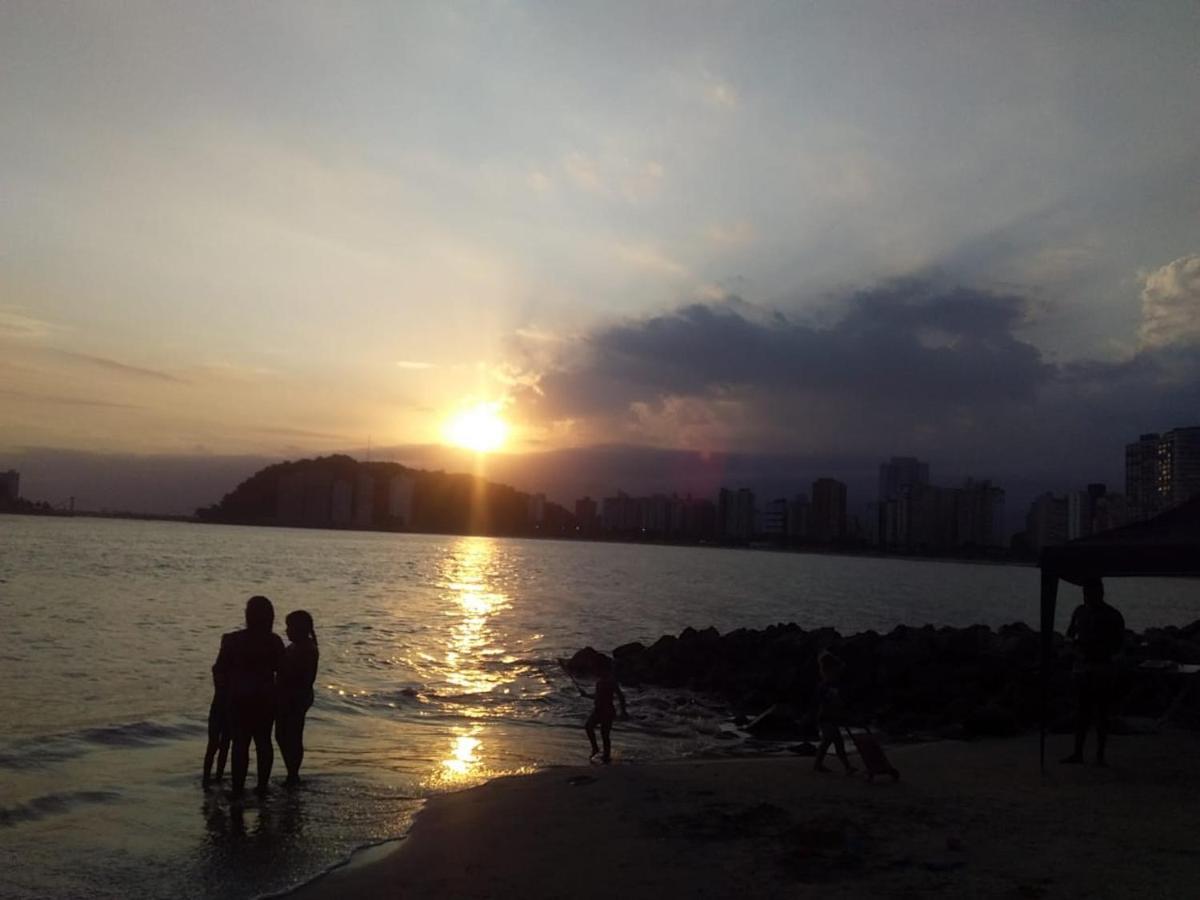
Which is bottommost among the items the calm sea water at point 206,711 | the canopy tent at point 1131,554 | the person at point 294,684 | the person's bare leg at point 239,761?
the calm sea water at point 206,711

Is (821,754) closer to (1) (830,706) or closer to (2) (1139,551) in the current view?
(1) (830,706)

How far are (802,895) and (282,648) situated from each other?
5515 millimetres

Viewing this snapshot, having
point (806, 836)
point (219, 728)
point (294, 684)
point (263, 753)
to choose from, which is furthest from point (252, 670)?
point (806, 836)

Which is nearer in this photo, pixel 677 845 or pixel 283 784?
pixel 677 845

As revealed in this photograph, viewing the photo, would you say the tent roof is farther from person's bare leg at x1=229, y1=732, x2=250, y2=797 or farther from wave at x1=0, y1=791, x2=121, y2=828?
wave at x1=0, y1=791, x2=121, y2=828

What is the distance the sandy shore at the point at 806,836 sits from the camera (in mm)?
6258

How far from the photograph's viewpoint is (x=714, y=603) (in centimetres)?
5941

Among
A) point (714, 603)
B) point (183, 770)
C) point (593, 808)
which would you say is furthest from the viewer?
point (714, 603)

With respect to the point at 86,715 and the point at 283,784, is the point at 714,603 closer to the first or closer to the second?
the point at 86,715

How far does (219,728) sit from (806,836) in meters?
6.46

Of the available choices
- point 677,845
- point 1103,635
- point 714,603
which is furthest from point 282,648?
point 714,603

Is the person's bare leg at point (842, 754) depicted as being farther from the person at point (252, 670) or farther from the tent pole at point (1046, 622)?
the person at point (252, 670)

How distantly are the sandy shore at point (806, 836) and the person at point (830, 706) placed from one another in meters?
0.37


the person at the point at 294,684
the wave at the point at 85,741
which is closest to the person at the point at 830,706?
the person at the point at 294,684
